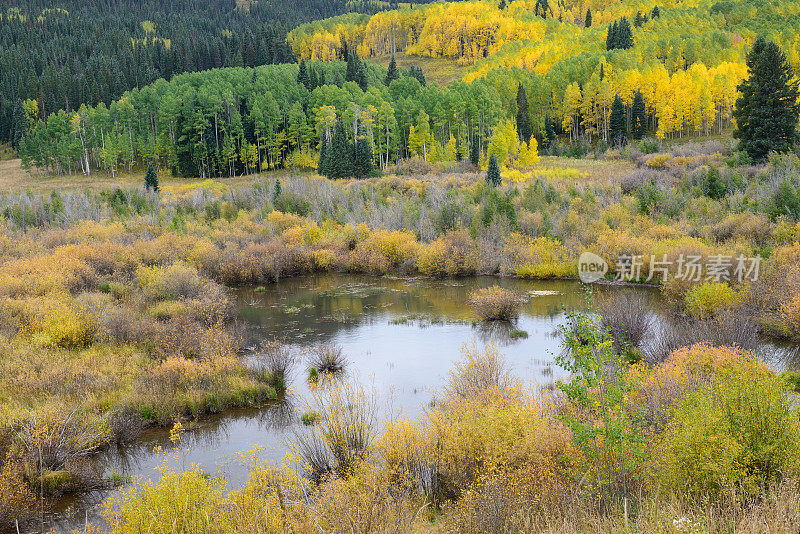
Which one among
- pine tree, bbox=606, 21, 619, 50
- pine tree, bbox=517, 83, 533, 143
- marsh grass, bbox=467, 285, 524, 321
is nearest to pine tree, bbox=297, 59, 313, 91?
pine tree, bbox=517, 83, 533, 143

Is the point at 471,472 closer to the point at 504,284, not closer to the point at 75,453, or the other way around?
the point at 75,453

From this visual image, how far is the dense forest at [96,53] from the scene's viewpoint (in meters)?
108

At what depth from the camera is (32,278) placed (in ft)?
77.5

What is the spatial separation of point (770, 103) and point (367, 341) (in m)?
34.4

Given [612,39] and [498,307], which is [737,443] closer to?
[498,307]

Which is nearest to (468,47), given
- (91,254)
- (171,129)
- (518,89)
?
(518,89)

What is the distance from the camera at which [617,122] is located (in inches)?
3029

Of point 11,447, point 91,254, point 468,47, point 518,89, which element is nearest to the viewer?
point 11,447

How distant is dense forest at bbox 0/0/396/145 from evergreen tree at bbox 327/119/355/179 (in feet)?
211

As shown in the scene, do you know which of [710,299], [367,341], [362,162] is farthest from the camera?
[362,162]

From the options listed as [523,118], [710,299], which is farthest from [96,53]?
[710,299]

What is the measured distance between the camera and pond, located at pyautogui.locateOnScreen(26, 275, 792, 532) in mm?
13180

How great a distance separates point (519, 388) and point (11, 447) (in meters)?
10.1

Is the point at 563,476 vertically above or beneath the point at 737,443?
beneath
